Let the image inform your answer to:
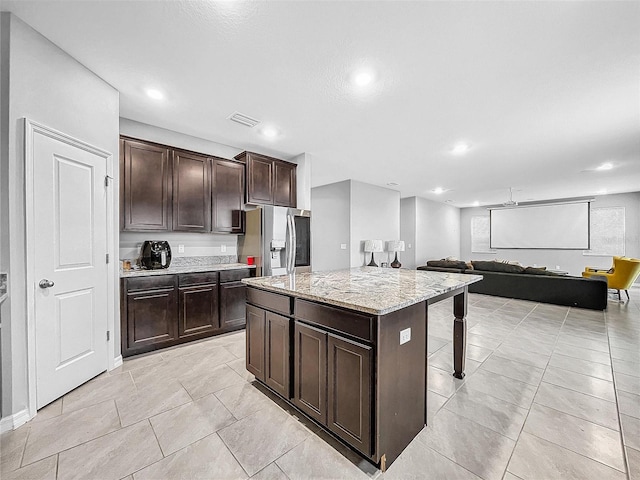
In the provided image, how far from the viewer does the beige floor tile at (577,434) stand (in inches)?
60.1

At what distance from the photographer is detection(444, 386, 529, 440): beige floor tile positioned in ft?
5.79

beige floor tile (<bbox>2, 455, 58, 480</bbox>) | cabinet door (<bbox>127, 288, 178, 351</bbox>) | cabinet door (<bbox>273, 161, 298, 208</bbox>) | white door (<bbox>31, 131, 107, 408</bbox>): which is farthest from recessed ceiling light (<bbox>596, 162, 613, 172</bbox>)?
beige floor tile (<bbox>2, 455, 58, 480</bbox>)

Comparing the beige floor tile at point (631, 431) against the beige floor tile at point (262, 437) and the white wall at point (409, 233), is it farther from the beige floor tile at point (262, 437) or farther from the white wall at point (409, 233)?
the white wall at point (409, 233)

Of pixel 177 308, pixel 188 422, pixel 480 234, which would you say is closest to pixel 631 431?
pixel 188 422

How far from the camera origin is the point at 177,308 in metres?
3.07

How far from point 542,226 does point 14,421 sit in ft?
39.0

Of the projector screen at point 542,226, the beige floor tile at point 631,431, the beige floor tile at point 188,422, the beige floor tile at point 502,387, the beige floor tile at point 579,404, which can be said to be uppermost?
the projector screen at point 542,226

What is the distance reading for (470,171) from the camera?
17.5ft

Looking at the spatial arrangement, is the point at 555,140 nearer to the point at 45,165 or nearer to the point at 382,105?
the point at 382,105

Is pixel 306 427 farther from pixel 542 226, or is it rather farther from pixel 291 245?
pixel 542 226

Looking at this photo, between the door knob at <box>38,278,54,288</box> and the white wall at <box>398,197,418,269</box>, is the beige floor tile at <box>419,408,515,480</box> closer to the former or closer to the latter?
the door knob at <box>38,278,54,288</box>

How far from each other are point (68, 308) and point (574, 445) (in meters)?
3.71

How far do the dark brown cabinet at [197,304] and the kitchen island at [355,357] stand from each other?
1.54 metres

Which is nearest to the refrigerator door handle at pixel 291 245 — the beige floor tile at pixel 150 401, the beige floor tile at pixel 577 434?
the beige floor tile at pixel 150 401
